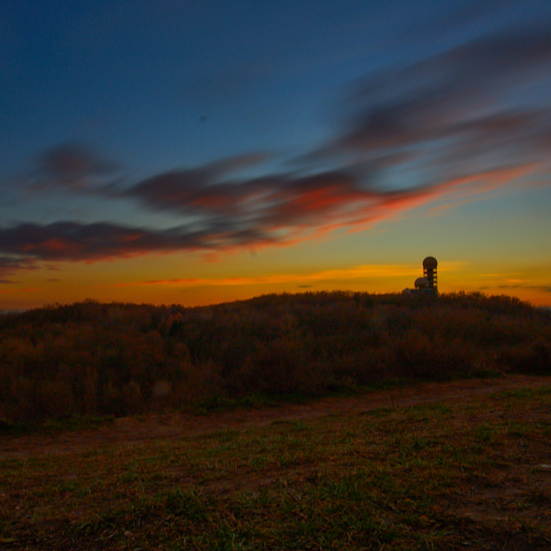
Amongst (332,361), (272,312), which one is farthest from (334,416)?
(272,312)

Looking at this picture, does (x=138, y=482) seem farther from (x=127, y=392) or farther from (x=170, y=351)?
(x=170, y=351)

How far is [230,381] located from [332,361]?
373cm

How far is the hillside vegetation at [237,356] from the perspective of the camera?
548 inches

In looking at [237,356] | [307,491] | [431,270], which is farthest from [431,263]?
[307,491]

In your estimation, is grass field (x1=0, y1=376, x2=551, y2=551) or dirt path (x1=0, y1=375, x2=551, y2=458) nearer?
grass field (x1=0, y1=376, x2=551, y2=551)

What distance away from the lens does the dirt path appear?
10.2m

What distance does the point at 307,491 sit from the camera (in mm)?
4277

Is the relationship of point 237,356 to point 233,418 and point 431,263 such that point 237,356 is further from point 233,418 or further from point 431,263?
point 431,263

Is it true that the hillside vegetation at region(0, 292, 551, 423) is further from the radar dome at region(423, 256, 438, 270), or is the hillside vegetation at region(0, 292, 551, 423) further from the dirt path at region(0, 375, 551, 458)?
the radar dome at region(423, 256, 438, 270)

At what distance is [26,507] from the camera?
461 centimetres

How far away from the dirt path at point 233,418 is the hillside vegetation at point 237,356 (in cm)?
106

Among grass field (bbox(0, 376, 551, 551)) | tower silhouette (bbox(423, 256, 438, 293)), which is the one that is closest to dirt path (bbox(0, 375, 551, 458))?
Answer: grass field (bbox(0, 376, 551, 551))

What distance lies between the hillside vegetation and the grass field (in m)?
6.11

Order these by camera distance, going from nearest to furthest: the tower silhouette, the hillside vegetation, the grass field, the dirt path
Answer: the grass field → the dirt path → the hillside vegetation → the tower silhouette
